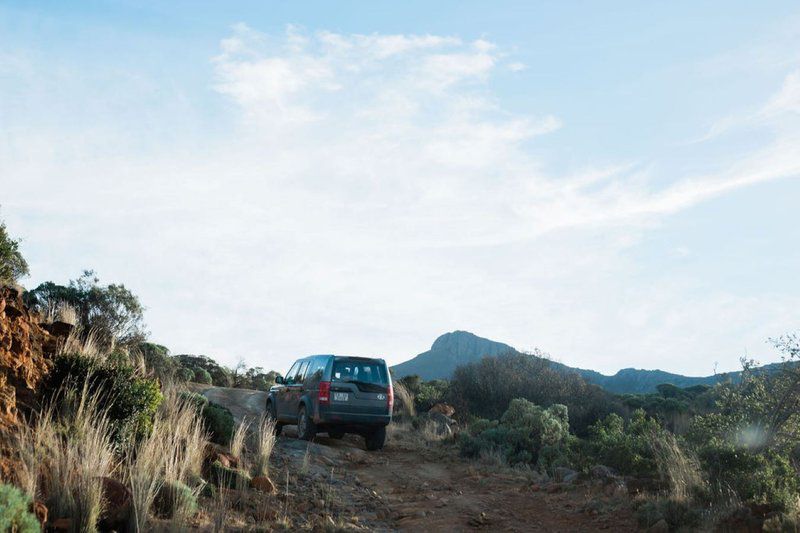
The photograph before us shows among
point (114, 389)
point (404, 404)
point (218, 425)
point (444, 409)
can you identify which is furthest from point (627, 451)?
point (404, 404)

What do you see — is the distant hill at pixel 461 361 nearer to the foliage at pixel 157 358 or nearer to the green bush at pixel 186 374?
the green bush at pixel 186 374

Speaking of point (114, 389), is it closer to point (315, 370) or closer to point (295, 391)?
point (315, 370)

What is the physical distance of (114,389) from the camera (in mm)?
9625

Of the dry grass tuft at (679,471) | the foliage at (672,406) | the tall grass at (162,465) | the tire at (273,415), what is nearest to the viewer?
the tall grass at (162,465)

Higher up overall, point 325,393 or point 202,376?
point 202,376

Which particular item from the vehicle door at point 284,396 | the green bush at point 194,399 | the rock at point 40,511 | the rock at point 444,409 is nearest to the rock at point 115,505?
the rock at point 40,511

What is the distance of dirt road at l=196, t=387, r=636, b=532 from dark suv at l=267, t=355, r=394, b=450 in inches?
19.2

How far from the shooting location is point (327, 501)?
10.2 meters

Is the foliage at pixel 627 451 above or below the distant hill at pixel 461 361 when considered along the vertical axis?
below

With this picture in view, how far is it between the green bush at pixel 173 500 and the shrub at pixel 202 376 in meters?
24.8

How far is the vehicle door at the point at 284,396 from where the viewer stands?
1773cm

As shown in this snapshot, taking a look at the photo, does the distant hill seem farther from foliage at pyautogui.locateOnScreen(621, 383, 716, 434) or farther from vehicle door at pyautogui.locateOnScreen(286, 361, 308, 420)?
vehicle door at pyautogui.locateOnScreen(286, 361, 308, 420)

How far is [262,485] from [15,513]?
4.91 meters

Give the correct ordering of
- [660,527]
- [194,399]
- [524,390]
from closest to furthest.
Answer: [660,527] < [194,399] < [524,390]
